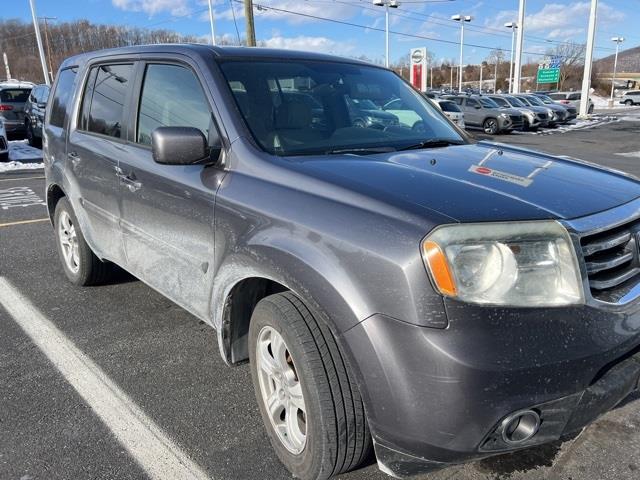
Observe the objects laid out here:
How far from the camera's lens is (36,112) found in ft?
46.6

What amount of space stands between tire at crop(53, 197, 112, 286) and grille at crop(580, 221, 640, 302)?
12.0 feet

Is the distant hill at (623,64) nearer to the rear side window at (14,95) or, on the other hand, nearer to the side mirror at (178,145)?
the rear side window at (14,95)

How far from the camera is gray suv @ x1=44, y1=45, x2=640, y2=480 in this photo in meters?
1.70

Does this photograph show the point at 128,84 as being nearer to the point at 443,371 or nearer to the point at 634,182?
the point at 443,371

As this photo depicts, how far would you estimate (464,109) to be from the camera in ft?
83.5

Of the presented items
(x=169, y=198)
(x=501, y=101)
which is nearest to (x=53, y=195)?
(x=169, y=198)

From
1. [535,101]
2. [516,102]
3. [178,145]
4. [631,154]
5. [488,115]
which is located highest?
[178,145]

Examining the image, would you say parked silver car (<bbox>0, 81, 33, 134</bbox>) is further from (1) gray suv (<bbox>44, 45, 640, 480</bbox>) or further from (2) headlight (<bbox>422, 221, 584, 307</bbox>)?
(2) headlight (<bbox>422, 221, 584, 307</bbox>)

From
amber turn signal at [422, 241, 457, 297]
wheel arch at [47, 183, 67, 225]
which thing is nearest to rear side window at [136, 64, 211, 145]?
amber turn signal at [422, 241, 457, 297]

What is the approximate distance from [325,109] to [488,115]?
2344 centimetres

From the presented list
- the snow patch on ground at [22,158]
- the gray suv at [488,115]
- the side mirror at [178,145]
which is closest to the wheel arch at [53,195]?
the side mirror at [178,145]

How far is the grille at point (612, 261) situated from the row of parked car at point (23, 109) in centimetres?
1514

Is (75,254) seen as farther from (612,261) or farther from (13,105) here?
(13,105)

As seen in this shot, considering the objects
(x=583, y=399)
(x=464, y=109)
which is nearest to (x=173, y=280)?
(x=583, y=399)
